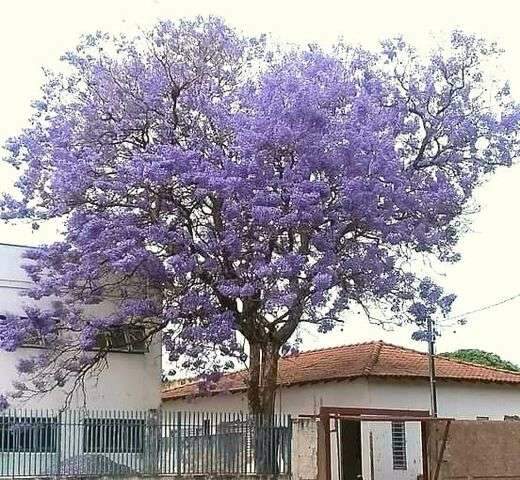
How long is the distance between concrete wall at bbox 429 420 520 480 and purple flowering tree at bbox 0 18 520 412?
2472 millimetres

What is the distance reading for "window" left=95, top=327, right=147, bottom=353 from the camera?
22625mm

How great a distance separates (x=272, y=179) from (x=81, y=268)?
4.59m

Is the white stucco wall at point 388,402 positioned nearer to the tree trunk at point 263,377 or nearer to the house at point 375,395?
the house at point 375,395

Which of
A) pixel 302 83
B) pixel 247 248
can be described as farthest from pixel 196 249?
pixel 302 83

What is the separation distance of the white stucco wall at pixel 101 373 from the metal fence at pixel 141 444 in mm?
3450

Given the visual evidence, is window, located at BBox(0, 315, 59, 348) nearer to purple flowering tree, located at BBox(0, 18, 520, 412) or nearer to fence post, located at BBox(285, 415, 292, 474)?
purple flowering tree, located at BBox(0, 18, 520, 412)

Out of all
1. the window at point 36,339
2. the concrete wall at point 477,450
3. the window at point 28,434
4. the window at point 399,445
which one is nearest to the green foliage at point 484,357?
the window at point 399,445

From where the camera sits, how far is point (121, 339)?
2402cm

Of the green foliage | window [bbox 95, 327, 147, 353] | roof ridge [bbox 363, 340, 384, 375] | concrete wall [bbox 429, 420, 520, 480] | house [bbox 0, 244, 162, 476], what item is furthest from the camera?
the green foliage

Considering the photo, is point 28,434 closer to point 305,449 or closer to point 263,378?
point 305,449

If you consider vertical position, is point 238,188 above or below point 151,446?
above

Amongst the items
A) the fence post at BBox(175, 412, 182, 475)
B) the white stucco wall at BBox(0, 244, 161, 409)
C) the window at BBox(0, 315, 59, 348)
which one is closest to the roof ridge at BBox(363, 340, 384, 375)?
the white stucco wall at BBox(0, 244, 161, 409)

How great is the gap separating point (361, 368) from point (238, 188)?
767cm

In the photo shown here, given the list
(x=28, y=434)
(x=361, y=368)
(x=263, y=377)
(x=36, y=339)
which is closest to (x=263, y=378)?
(x=263, y=377)
